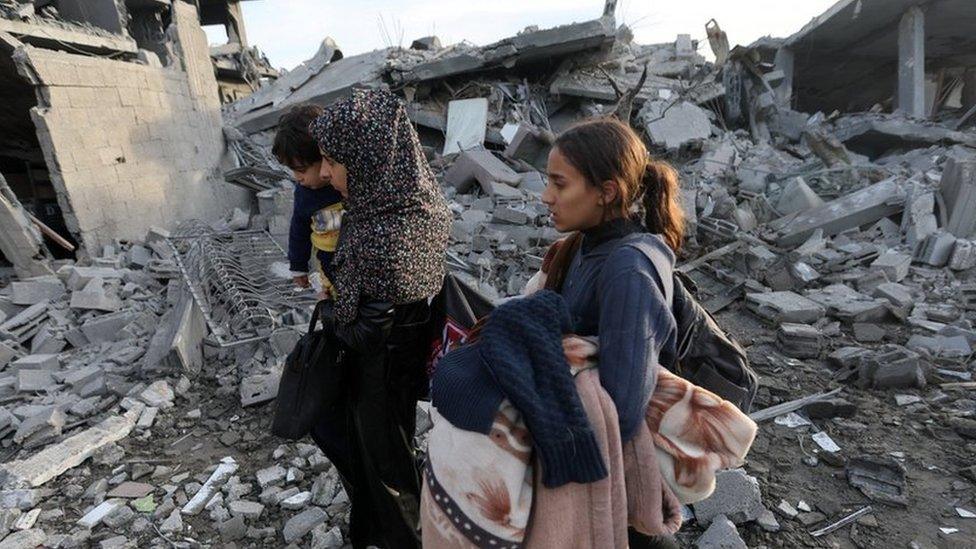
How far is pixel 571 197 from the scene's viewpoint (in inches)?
52.2

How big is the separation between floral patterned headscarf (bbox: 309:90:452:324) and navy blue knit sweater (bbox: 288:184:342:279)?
11.9 inches

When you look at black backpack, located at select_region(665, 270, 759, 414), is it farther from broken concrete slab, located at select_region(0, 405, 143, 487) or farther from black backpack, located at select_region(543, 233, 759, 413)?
broken concrete slab, located at select_region(0, 405, 143, 487)

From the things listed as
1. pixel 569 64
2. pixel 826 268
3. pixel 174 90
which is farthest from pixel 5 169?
pixel 826 268

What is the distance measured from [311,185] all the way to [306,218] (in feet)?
0.64

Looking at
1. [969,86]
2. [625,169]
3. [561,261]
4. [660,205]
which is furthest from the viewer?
[969,86]

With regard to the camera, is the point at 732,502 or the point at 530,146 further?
the point at 530,146

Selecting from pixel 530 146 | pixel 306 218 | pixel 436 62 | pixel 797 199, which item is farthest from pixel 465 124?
pixel 306 218

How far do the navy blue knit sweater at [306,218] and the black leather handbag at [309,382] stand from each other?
23cm

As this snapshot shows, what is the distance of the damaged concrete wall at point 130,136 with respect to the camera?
578cm

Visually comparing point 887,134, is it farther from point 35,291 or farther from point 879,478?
point 35,291

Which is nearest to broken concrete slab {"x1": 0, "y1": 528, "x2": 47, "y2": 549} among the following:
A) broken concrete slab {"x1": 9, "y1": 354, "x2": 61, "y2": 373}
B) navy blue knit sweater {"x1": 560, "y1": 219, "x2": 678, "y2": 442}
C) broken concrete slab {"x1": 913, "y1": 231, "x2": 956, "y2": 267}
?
broken concrete slab {"x1": 9, "y1": 354, "x2": 61, "y2": 373}

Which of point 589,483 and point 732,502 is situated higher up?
point 589,483

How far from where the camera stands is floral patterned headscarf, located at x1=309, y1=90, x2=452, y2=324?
1657 millimetres

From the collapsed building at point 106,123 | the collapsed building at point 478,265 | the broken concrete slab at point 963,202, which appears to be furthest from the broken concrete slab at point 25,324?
the broken concrete slab at point 963,202
